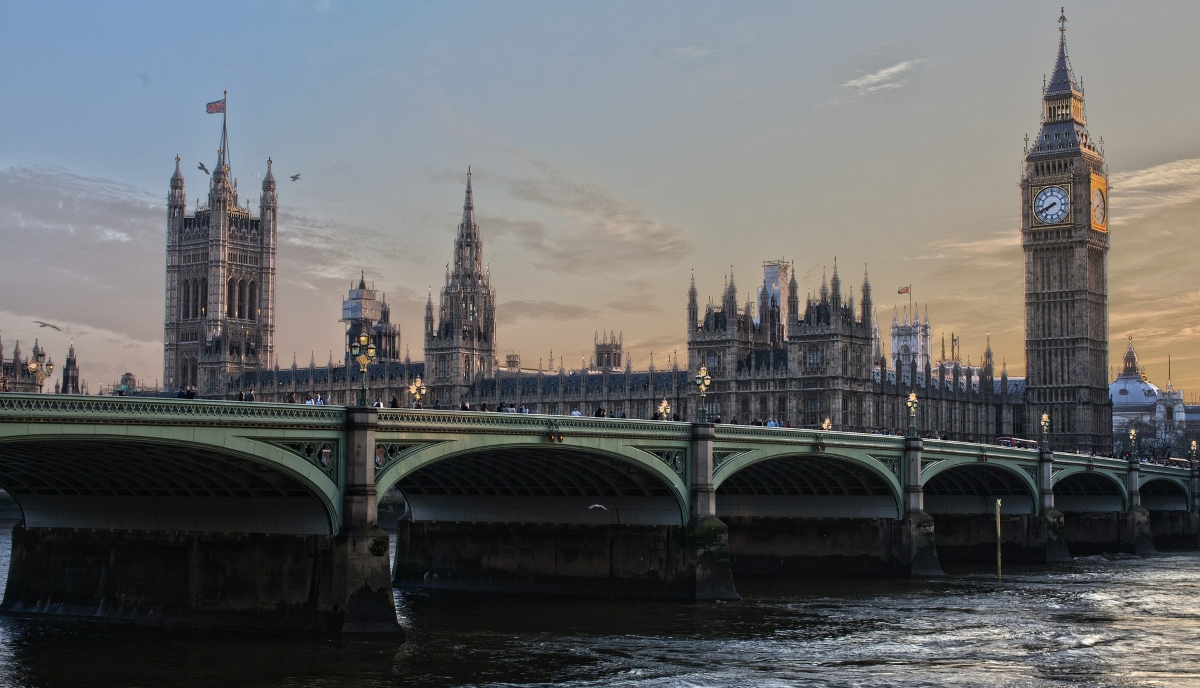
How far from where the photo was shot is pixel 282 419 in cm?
4462

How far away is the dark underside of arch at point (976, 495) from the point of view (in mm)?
90312

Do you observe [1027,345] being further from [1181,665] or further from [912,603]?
[1181,665]

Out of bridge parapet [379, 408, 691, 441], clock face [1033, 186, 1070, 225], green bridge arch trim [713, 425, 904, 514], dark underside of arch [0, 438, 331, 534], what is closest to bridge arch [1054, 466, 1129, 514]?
green bridge arch trim [713, 425, 904, 514]

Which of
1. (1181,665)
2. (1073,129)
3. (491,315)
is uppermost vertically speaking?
(1073,129)

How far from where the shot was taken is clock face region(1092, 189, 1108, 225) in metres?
153

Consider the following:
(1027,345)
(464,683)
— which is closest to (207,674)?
(464,683)

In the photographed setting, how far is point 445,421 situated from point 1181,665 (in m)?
24.0

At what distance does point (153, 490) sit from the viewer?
164ft

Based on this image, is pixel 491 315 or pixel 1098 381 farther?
pixel 491 315

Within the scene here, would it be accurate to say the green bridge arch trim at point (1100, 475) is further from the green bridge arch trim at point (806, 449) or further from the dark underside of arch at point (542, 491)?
the dark underside of arch at point (542, 491)

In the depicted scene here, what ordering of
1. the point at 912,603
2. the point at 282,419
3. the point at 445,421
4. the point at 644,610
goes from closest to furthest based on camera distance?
the point at 282,419
the point at 445,421
the point at 644,610
the point at 912,603

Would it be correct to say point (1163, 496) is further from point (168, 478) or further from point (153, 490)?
point (168, 478)

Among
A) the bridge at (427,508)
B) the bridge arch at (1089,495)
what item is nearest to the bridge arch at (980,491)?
the bridge at (427,508)

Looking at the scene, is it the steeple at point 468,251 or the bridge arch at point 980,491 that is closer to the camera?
the bridge arch at point 980,491
